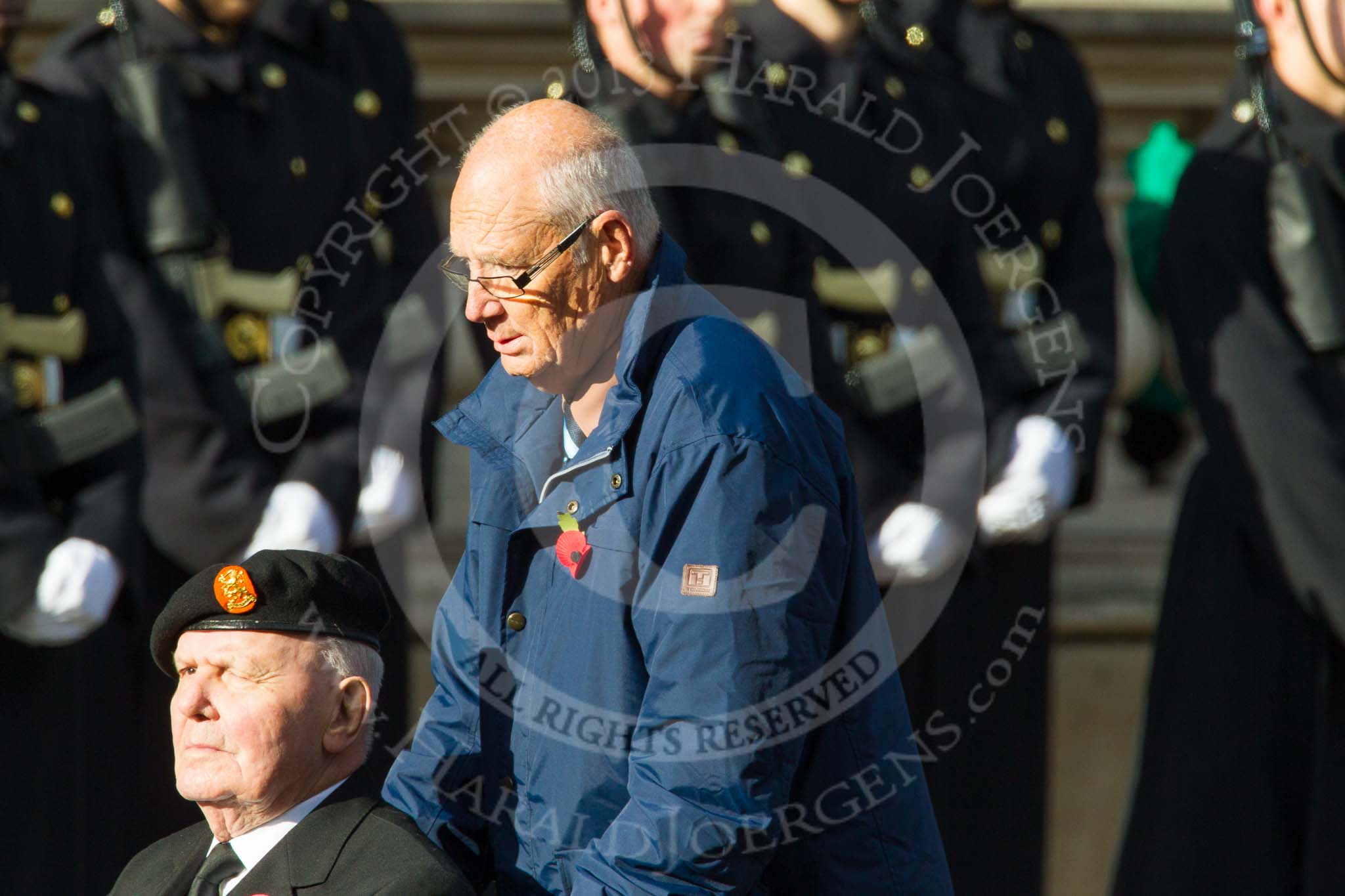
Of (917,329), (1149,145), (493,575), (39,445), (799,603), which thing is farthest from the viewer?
(1149,145)

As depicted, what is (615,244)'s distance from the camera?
2354mm

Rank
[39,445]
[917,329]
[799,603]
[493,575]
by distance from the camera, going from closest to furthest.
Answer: [799,603]
[493,575]
[39,445]
[917,329]

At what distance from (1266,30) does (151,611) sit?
2.45m

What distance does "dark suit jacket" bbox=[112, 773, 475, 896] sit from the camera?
2357mm

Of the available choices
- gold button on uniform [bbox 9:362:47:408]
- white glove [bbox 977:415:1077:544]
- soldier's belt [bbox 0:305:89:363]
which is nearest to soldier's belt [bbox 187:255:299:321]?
soldier's belt [bbox 0:305:89:363]


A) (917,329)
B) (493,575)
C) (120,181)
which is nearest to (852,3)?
(917,329)

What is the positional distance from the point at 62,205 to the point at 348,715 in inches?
69.8

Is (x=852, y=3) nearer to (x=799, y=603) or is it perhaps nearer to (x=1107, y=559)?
(x=1107, y=559)

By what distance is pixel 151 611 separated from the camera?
396 centimetres

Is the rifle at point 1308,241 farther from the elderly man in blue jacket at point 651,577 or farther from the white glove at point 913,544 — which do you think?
the elderly man in blue jacket at point 651,577

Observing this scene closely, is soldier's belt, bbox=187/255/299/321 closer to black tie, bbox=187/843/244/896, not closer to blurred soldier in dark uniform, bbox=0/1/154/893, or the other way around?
blurred soldier in dark uniform, bbox=0/1/154/893

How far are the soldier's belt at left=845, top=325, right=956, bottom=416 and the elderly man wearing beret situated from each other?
75.0 inches

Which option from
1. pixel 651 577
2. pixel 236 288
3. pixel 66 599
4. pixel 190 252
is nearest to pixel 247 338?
pixel 236 288

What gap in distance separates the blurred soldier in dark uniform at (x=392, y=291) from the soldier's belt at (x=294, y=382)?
95 mm
